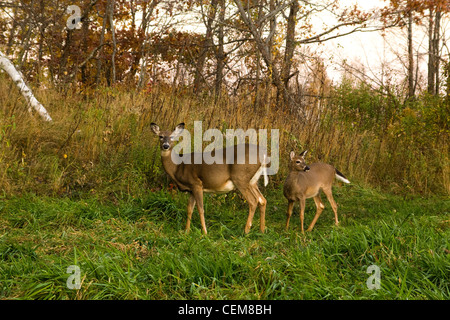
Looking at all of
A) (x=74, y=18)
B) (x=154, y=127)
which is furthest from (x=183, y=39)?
(x=154, y=127)

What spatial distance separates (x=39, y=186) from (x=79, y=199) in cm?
59

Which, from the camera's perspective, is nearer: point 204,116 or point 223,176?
point 223,176

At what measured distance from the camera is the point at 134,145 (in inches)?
283

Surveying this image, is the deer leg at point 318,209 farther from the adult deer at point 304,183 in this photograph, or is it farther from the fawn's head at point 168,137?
the fawn's head at point 168,137

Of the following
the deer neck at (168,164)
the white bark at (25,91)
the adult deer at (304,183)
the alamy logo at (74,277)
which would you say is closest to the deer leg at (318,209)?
the adult deer at (304,183)

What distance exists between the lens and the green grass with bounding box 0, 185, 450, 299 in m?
3.21

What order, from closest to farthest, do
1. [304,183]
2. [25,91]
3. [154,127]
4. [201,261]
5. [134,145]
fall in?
1. [201,261]
2. [154,127]
3. [304,183]
4. [134,145]
5. [25,91]

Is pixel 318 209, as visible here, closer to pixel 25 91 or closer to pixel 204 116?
pixel 204 116

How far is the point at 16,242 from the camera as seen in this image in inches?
173

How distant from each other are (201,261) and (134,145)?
3886mm

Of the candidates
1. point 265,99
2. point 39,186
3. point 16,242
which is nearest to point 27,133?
point 39,186

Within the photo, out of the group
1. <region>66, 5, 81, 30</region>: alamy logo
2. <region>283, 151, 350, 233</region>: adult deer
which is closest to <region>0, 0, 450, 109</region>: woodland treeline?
<region>66, 5, 81, 30</region>: alamy logo
